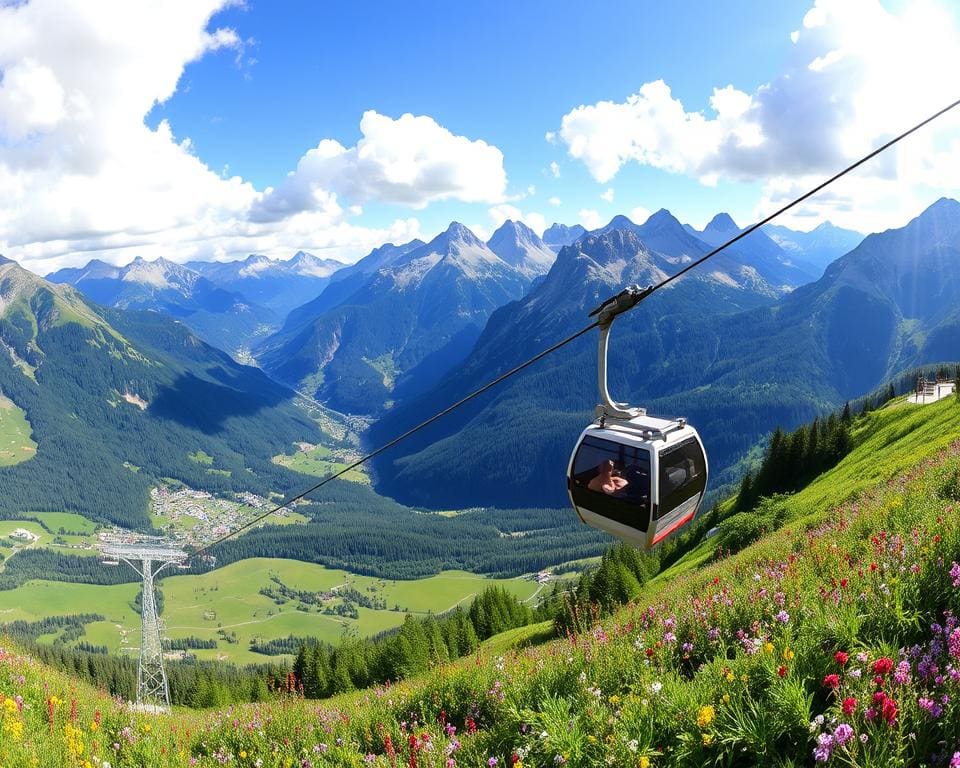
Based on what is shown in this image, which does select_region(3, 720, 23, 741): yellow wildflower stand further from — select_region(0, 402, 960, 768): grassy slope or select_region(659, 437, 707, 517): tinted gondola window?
select_region(659, 437, 707, 517): tinted gondola window

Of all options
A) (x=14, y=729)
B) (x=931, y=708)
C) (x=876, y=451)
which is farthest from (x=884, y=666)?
(x=876, y=451)

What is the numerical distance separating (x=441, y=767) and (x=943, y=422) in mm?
57015

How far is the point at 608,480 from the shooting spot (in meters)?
13.4

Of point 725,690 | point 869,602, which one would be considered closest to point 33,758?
point 725,690

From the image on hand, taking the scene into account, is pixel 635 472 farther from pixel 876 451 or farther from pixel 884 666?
pixel 876 451

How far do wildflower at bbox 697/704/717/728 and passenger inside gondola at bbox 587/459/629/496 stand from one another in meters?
8.39

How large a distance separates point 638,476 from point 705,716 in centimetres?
820

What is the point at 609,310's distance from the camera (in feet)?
34.7

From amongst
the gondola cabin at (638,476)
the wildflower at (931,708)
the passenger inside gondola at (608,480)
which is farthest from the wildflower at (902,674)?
the passenger inside gondola at (608,480)

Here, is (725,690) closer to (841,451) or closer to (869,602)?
(869,602)

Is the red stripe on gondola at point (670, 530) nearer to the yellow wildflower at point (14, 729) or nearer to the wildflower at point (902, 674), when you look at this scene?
the wildflower at point (902, 674)

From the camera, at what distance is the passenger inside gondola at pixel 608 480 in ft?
43.4

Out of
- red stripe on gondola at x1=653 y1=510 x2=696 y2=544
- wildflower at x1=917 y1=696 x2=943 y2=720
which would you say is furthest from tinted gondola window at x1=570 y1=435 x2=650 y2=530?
wildflower at x1=917 y1=696 x2=943 y2=720

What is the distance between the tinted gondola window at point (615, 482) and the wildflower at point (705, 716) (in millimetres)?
7811
